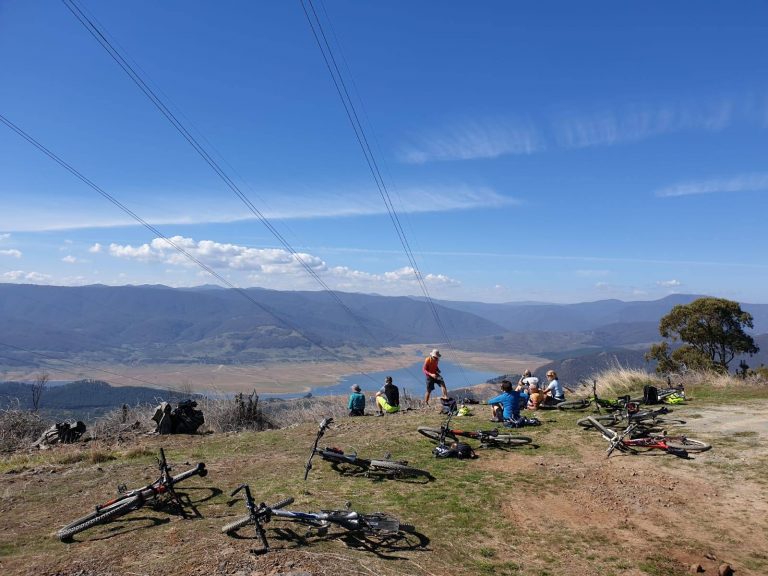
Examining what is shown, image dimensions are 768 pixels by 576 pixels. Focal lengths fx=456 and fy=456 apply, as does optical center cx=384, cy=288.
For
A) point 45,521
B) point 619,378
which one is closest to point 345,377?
point 619,378

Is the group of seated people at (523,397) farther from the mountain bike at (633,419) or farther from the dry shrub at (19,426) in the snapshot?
the dry shrub at (19,426)

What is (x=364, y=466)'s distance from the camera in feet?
32.1

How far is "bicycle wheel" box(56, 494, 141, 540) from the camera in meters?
6.61

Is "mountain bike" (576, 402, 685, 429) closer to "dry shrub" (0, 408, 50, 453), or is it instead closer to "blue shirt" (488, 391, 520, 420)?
"blue shirt" (488, 391, 520, 420)

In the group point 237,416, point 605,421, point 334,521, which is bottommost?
point 237,416

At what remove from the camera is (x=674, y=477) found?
8.82 m

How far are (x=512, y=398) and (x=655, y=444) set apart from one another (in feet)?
13.4

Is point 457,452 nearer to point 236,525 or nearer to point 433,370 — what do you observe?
point 236,525

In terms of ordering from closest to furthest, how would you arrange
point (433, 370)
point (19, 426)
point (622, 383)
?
point (433, 370) < point (19, 426) < point (622, 383)

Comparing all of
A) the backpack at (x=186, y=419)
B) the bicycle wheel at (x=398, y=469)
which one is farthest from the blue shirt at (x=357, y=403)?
the bicycle wheel at (x=398, y=469)

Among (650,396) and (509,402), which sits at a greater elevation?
(509,402)

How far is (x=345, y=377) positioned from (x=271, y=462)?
169m

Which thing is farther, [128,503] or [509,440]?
[509,440]

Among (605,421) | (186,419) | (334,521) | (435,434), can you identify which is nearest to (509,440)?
(435,434)
